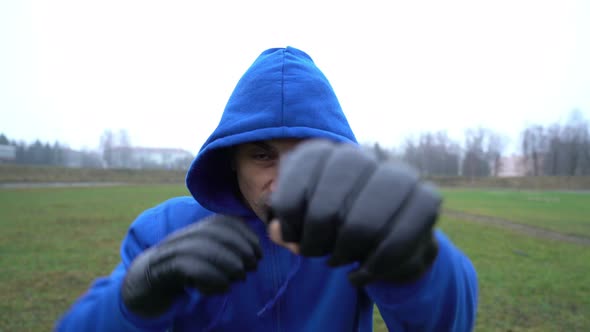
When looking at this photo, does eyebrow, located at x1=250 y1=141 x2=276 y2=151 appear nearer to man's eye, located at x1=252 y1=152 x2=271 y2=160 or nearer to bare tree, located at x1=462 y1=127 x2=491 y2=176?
man's eye, located at x1=252 y1=152 x2=271 y2=160

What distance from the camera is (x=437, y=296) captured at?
1.31m

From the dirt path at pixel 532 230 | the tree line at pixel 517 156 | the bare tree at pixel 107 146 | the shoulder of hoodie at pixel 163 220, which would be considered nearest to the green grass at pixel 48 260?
the shoulder of hoodie at pixel 163 220

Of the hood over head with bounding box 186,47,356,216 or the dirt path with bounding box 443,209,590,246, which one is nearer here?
the hood over head with bounding box 186,47,356,216

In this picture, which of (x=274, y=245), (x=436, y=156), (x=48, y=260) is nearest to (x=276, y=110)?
(x=274, y=245)

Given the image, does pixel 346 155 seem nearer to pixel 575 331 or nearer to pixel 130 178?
pixel 575 331

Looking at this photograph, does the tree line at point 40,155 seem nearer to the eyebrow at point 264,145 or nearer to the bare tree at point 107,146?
the bare tree at point 107,146

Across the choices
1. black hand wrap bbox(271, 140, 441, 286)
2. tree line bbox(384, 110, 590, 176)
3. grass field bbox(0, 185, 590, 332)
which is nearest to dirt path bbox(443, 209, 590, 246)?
grass field bbox(0, 185, 590, 332)

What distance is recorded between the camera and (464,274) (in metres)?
1.46

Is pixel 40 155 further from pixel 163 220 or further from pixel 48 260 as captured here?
pixel 163 220

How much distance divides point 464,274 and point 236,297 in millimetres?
1177

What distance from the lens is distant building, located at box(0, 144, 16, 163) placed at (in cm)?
7538

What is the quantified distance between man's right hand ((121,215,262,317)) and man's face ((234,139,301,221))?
1.54 feet

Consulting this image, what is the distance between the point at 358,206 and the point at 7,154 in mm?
98337

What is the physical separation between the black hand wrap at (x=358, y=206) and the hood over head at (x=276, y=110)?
2.70 ft
